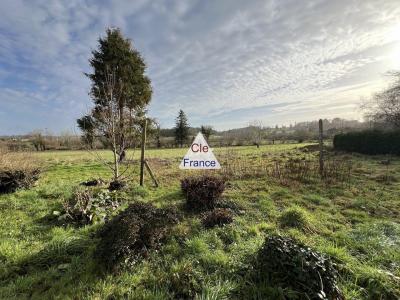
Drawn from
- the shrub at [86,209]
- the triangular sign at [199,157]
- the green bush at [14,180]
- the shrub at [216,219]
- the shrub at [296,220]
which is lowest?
the shrub at [296,220]

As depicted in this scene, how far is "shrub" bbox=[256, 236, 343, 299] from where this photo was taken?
2587mm

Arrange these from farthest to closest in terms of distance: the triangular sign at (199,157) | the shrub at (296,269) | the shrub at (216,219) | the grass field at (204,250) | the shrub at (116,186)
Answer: the shrub at (116,186)
the triangular sign at (199,157)
the shrub at (216,219)
the grass field at (204,250)
the shrub at (296,269)

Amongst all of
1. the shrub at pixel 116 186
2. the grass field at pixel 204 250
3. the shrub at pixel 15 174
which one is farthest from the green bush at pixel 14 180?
the shrub at pixel 116 186

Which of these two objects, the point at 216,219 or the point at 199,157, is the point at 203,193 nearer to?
the point at 216,219

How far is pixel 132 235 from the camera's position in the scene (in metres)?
3.37

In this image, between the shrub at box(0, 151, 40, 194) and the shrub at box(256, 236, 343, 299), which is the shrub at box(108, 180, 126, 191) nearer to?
the shrub at box(0, 151, 40, 194)

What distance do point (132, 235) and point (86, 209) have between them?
2423mm

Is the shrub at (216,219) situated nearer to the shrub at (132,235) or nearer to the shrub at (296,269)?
the shrub at (132,235)

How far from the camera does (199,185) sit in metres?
5.86

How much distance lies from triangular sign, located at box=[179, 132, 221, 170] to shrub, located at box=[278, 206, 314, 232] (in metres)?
2.39

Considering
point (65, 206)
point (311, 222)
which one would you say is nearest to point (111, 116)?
point (65, 206)

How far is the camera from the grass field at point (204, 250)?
2934 mm

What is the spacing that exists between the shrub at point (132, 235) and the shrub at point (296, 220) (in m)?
2.48

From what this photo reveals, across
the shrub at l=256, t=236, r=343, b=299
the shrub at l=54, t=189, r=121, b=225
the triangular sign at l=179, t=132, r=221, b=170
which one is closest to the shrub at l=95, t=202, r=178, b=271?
the shrub at l=54, t=189, r=121, b=225
